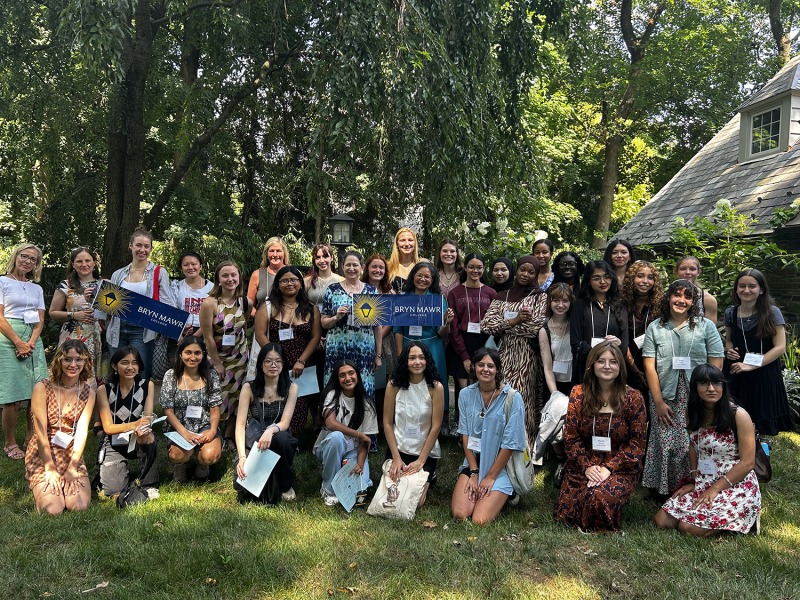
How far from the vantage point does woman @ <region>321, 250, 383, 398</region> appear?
17.2 ft

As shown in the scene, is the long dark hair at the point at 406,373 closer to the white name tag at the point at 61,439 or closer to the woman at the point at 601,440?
the woman at the point at 601,440

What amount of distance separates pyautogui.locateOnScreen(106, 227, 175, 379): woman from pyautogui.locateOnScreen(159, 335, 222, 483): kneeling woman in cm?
67

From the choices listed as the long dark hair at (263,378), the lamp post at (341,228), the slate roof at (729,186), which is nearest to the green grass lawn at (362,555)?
the long dark hair at (263,378)

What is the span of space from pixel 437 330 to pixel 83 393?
2827 mm

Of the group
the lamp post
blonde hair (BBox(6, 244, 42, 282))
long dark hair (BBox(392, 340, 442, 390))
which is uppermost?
the lamp post

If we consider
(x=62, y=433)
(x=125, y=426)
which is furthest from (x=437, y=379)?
(x=62, y=433)

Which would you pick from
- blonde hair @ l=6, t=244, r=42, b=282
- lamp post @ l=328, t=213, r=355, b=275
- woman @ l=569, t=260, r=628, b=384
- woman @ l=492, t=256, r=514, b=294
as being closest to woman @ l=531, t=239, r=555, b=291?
woman @ l=492, t=256, r=514, b=294

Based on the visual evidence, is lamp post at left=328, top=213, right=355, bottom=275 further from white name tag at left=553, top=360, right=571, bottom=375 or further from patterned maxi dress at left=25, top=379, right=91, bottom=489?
patterned maxi dress at left=25, top=379, right=91, bottom=489

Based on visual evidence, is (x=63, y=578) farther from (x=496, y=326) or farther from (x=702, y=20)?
(x=702, y=20)

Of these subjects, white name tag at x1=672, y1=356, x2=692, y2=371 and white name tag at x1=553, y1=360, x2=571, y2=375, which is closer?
white name tag at x1=672, y1=356, x2=692, y2=371

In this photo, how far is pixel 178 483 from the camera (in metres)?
4.93

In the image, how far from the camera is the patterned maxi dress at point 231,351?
17.7ft

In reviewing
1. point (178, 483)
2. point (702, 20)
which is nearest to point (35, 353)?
point (178, 483)

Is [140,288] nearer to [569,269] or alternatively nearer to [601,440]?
[569,269]
